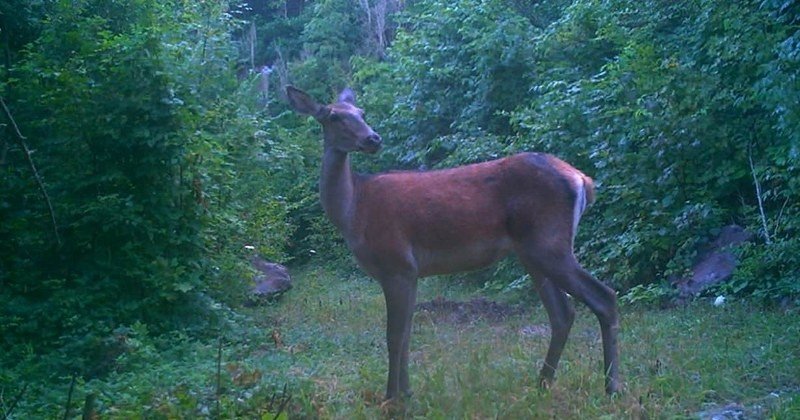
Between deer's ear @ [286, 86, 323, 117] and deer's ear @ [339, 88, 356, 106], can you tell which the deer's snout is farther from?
deer's ear @ [339, 88, 356, 106]

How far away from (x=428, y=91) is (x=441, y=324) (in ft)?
29.1

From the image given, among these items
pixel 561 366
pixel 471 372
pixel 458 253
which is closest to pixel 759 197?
Result: pixel 561 366

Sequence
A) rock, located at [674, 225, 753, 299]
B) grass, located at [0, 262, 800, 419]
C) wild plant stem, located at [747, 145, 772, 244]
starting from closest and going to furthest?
grass, located at [0, 262, 800, 419] < wild plant stem, located at [747, 145, 772, 244] < rock, located at [674, 225, 753, 299]

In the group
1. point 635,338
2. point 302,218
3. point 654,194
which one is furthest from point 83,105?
point 302,218

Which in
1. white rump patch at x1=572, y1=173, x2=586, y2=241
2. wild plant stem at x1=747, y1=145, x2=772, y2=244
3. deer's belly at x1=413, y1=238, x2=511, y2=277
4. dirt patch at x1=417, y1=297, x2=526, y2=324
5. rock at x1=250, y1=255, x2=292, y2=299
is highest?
white rump patch at x1=572, y1=173, x2=586, y2=241

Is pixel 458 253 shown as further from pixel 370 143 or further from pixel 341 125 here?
pixel 341 125

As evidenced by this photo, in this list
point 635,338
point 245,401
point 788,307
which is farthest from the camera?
point 788,307

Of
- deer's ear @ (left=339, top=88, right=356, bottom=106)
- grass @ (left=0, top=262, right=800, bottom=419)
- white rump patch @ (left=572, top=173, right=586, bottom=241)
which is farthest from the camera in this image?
deer's ear @ (left=339, top=88, right=356, bottom=106)

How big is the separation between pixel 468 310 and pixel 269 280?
15.1ft

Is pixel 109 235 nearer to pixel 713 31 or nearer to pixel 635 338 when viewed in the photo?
pixel 635 338

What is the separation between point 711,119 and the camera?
1056 cm

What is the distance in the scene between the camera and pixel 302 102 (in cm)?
712

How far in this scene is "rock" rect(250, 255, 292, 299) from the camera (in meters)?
13.9

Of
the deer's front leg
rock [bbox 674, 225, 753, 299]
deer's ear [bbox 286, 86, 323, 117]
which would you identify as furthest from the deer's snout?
rock [bbox 674, 225, 753, 299]
